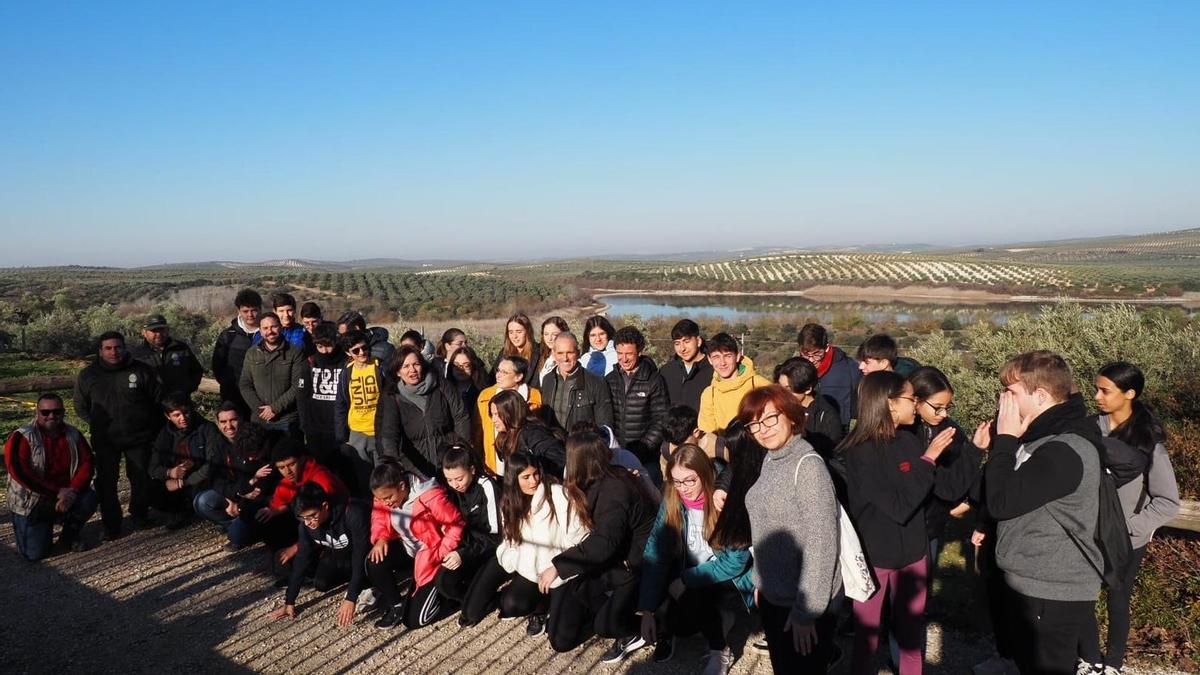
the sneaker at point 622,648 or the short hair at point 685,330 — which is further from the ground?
the short hair at point 685,330

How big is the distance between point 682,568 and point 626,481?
0.61 m

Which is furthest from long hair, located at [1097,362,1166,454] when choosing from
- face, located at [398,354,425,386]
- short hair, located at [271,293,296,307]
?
short hair, located at [271,293,296,307]

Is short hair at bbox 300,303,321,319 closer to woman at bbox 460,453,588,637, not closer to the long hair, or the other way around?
woman at bbox 460,453,588,637

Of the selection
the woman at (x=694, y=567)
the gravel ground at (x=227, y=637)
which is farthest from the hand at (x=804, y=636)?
the gravel ground at (x=227, y=637)

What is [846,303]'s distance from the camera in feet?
174

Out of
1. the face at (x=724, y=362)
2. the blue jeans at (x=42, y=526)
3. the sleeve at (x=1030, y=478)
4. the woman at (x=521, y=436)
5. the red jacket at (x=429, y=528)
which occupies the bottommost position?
the blue jeans at (x=42, y=526)

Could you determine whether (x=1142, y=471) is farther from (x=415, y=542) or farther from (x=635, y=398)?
(x=415, y=542)

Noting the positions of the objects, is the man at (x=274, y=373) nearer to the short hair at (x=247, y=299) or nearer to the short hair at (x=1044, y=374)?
the short hair at (x=247, y=299)

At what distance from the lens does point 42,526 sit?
19.1 feet

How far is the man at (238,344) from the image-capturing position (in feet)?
22.6

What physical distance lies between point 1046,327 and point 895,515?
1017 centimetres

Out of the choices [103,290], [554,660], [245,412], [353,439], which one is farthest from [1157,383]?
[103,290]

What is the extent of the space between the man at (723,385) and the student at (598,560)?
109 centimetres

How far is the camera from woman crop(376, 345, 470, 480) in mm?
5477
